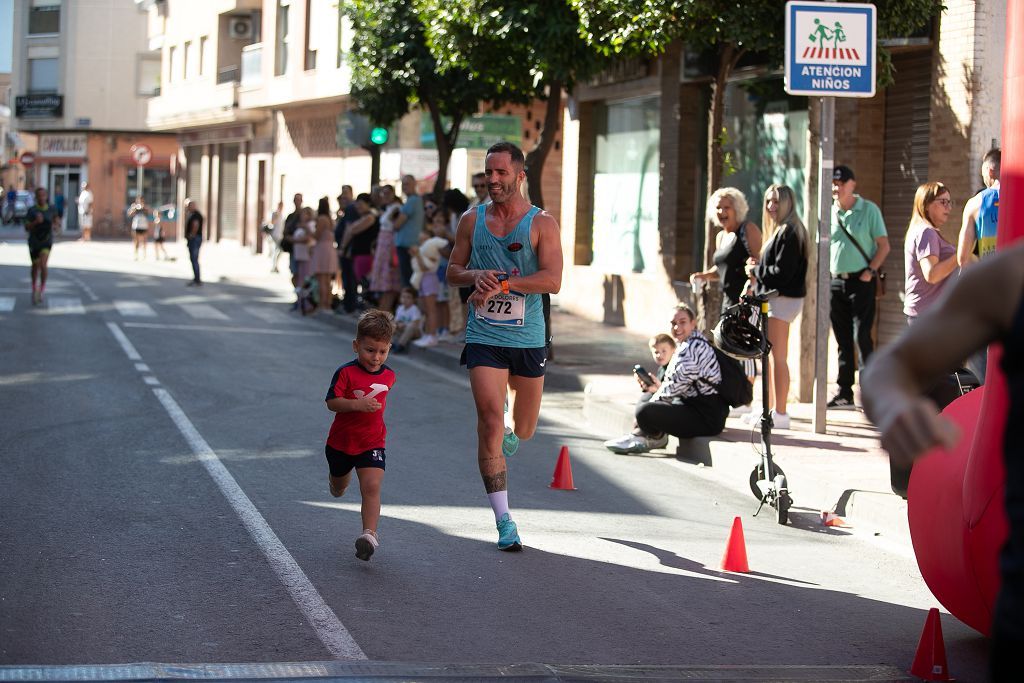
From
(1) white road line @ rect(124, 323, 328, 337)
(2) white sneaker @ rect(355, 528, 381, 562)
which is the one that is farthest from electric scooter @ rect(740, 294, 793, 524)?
(1) white road line @ rect(124, 323, 328, 337)

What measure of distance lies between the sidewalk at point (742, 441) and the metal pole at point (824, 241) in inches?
20.3

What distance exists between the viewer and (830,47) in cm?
1034

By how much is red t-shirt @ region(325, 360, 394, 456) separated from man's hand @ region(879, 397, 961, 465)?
4.42m

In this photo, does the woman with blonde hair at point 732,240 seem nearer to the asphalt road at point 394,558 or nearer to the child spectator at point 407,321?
the asphalt road at point 394,558

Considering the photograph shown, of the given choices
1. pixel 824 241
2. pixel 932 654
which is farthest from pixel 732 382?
pixel 932 654

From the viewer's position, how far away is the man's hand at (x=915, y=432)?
2.46 m

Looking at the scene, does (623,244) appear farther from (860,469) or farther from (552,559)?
(552,559)

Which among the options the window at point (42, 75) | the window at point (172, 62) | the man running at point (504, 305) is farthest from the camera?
the window at point (42, 75)

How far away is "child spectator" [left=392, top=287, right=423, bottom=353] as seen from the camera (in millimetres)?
17438

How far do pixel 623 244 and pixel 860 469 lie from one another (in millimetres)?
12552

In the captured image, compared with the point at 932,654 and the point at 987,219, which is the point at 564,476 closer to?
the point at 987,219

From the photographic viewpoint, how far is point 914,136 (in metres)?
14.3

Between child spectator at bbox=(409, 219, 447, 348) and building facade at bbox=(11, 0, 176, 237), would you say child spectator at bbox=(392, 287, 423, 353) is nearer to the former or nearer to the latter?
child spectator at bbox=(409, 219, 447, 348)

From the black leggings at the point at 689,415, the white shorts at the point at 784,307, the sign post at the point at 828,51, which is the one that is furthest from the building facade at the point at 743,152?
the black leggings at the point at 689,415
